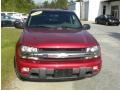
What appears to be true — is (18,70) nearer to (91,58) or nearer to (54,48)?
(54,48)

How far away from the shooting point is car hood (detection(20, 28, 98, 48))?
271 inches

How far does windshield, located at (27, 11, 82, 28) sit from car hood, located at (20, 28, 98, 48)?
1.94 feet

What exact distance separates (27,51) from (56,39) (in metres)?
0.72

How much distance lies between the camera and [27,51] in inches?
271

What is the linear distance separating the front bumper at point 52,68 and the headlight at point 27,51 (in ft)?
0.40

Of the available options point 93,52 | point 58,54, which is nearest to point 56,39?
point 58,54

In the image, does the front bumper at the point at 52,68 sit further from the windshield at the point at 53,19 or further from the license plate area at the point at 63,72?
the windshield at the point at 53,19

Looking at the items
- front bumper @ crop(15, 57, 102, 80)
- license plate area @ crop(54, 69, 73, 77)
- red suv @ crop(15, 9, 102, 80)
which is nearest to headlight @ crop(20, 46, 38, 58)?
red suv @ crop(15, 9, 102, 80)

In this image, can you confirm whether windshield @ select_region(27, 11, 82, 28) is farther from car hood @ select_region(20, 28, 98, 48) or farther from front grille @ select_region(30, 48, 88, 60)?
front grille @ select_region(30, 48, 88, 60)

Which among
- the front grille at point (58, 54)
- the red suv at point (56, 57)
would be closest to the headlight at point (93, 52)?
the red suv at point (56, 57)

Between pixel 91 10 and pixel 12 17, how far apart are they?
1199 inches

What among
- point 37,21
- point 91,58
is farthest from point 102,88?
point 37,21

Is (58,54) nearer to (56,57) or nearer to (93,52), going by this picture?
(56,57)

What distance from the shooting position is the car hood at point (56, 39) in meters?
6.89
